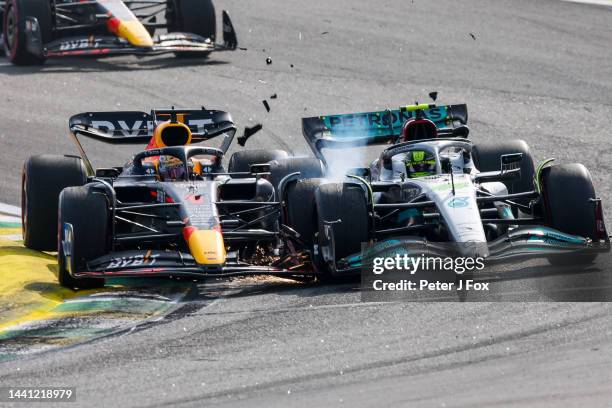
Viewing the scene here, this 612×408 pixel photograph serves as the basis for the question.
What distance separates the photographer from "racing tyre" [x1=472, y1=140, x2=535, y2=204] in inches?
587

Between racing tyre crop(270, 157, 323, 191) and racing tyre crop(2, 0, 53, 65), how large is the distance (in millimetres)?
9658

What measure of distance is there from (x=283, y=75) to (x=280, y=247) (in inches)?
396

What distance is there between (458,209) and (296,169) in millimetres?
2812

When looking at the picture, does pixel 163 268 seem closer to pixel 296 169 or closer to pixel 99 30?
pixel 296 169

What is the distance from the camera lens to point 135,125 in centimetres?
1578

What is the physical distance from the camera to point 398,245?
41.8 ft

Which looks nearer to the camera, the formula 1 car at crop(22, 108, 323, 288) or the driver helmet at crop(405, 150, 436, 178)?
the formula 1 car at crop(22, 108, 323, 288)

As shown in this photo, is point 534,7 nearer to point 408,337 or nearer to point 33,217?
point 33,217

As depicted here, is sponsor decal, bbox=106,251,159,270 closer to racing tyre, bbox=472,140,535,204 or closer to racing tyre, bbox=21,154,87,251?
racing tyre, bbox=21,154,87,251

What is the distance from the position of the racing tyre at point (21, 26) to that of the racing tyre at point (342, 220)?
11811 millimetres

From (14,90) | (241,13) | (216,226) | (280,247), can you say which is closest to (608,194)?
(280,247)

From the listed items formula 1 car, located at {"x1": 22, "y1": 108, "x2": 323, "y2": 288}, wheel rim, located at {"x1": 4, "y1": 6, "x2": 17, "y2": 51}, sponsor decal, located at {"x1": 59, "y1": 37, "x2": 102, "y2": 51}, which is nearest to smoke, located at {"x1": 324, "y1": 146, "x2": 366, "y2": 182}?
formula 1 car, located at {"x1": 22, "y1": 108, "x2": 323, "y2": 288}

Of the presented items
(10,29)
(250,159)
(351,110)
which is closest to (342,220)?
(250,159)

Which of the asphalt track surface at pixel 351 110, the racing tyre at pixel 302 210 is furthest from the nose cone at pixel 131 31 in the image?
the racing tyre at pixel 302 210
